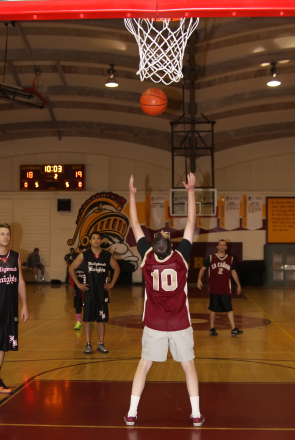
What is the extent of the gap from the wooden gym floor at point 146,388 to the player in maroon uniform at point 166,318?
1.08ft

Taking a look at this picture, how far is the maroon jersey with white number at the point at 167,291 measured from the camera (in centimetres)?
429

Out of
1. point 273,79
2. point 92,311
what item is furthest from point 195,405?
point 273,79

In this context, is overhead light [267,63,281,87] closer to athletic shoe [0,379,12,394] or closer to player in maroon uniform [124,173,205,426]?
player in maroon uniform [124,173,205,426]

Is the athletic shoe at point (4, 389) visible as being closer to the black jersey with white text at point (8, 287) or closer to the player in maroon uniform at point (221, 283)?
the black jersey with white text at point (8, 287)

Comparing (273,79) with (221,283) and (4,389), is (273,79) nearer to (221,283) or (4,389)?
(221,283)

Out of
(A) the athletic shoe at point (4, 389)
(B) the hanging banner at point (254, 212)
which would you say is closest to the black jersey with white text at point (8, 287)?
(A) the athletic shoe at point (4, 389)

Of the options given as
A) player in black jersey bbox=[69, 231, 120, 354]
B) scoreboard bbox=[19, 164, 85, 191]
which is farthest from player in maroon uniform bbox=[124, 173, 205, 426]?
scoreboard bbox=[19, 164, 85, 191]

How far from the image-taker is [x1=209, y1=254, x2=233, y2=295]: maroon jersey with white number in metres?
8.84

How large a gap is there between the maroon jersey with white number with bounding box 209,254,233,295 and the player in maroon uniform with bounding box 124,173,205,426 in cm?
455

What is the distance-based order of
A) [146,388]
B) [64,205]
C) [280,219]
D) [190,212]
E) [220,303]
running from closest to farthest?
[190,212]
[146,388]
[220,303]
[280,219]
[64,205]

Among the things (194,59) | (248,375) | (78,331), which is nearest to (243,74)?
(194,59)

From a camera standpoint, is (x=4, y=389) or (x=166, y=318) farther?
(x=4, y=389)

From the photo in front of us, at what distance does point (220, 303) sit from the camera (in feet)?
29.2

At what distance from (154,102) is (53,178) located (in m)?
12.3
